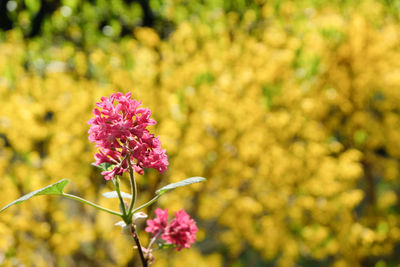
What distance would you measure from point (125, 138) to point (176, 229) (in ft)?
1.19

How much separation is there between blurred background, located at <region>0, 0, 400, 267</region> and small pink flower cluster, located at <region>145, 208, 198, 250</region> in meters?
3.48

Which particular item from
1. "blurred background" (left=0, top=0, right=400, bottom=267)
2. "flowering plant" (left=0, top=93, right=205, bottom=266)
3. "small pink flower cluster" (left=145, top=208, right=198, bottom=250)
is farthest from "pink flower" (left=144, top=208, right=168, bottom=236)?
"blurred background" (left=0, top=0, right=400, bottom=267)

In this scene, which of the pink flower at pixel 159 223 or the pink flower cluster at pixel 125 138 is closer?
the pink flower cluster at pixel 125 138

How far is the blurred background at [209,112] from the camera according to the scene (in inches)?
228

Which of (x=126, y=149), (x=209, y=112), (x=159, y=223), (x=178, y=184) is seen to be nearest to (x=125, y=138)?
(x=126, y=149)

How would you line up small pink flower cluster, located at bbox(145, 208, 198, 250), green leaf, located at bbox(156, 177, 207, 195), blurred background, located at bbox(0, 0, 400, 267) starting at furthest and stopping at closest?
blurred background, located at bbox(0, 0, 400, 267), small pink flower cluster, located at bbox(145, 208, 198, 250), green leaf, located at bbox(156, 177, 207, 195)

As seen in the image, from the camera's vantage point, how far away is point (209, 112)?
5688 mm

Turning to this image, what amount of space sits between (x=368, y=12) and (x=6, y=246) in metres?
6.29

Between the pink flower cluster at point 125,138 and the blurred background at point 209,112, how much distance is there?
361 cm

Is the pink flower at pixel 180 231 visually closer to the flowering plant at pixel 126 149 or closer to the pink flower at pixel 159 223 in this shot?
the pink flower at pixel 159 223

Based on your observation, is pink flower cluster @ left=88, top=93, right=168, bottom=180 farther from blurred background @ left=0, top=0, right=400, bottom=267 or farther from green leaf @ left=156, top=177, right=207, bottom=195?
blurred background @ left=0, top=0, right=400, bottom=267

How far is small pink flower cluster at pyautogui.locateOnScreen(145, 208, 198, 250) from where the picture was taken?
1.33 m

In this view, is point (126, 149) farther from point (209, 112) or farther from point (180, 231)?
point (209, 112)

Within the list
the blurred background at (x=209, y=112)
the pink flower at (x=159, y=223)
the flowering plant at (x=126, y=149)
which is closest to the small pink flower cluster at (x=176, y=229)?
the pink flower at (x=159, y=223)
